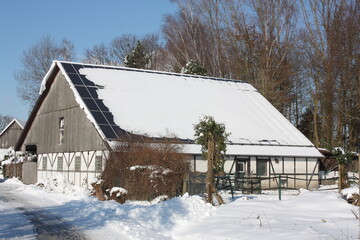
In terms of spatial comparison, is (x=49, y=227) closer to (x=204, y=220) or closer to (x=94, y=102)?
(x=204, y=220)

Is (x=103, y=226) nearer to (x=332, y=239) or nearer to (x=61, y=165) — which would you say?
(x=332, y=239)

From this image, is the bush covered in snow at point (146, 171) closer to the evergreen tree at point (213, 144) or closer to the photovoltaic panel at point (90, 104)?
the evergreen tree at point (213, 144)

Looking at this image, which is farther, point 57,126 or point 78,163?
point 57,126

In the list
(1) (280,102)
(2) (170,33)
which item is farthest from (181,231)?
(2) (170,33)

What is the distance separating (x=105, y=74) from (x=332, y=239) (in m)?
23.8

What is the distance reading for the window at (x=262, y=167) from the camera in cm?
3031

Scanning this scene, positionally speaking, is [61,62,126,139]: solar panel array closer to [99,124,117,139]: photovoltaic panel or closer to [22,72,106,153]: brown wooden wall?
[99,124,117,139]: photovoltaic panel

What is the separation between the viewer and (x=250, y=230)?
41.5 ft

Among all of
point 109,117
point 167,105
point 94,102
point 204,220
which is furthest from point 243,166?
point 204,220

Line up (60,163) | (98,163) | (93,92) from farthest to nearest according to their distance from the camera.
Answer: (60,163) → (93,92) → (98,163)

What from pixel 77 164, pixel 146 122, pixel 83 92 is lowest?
pixel 77 164

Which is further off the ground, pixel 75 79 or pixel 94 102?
pixel 75 79

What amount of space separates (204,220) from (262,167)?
53.0ft

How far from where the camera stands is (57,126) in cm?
3269
